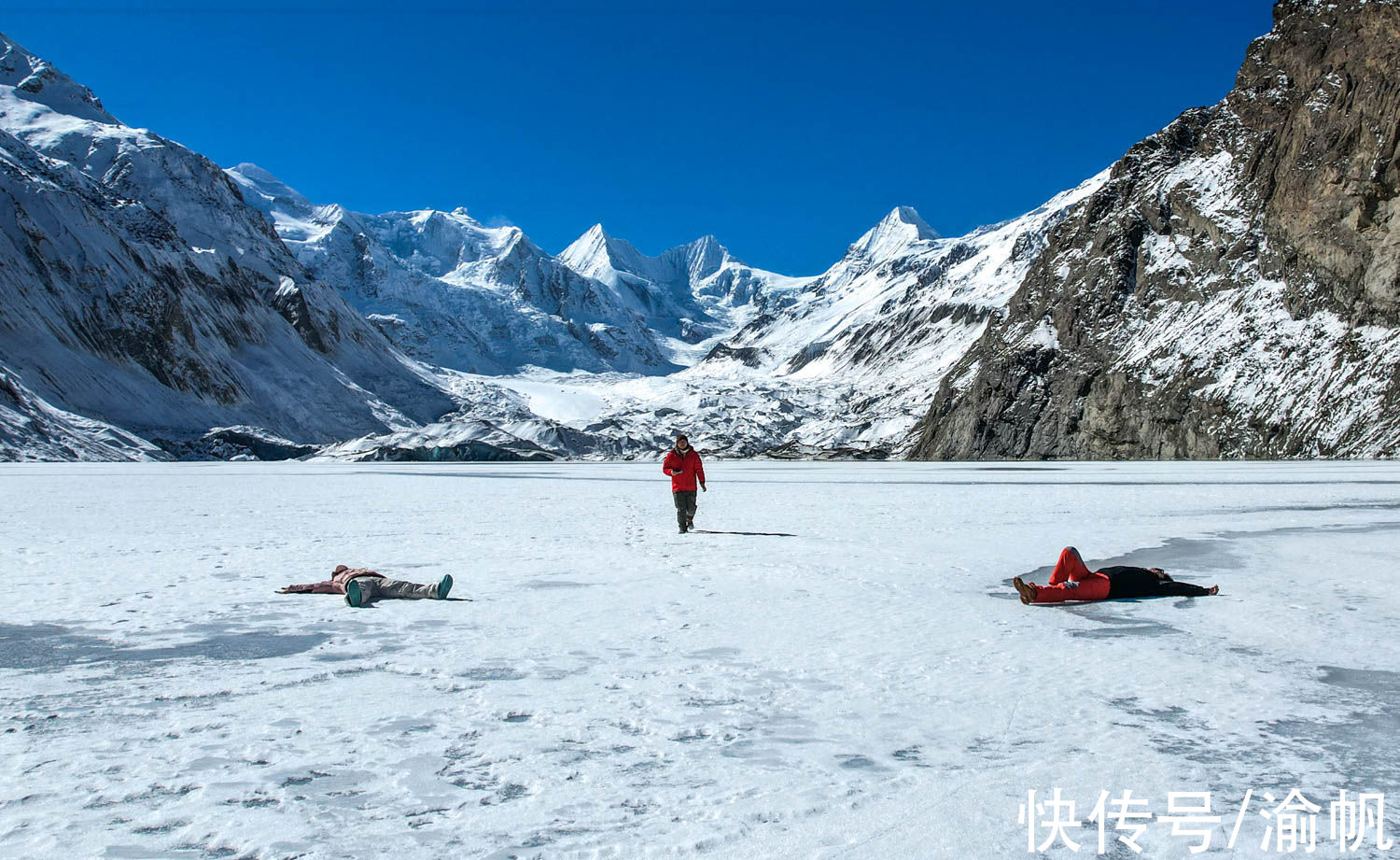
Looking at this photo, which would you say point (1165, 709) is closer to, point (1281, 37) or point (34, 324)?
point (1281, 37)

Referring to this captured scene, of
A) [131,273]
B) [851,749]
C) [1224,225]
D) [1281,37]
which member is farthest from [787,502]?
[131,273]

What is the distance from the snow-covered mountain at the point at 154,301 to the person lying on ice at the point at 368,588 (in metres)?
86.1

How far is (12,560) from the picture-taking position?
14352 millimetres

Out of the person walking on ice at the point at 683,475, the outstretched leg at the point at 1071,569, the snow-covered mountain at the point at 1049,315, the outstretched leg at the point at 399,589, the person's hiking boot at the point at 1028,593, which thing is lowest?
the outstretched leg at the point at 399,589

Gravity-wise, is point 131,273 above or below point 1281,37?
below

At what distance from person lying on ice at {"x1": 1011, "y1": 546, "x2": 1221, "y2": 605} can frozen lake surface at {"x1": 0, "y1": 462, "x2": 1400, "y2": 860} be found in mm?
243

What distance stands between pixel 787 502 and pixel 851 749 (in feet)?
75.9

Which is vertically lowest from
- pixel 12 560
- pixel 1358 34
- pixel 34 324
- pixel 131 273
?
pixel 12 560

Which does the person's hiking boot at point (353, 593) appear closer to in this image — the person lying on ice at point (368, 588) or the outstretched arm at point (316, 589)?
the person lying on ice at point (368, 588)

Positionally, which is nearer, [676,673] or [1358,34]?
[676,673]

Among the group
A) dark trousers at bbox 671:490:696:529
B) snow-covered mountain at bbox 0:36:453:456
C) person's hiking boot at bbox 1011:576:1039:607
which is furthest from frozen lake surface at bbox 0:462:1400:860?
snow-covered mountain at bbox 0:36:453:456

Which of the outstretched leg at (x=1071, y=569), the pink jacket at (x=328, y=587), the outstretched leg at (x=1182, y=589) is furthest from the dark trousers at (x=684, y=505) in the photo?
the outstretched leg at (x=1182, y=589)

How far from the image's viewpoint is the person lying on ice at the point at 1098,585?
10828 mm

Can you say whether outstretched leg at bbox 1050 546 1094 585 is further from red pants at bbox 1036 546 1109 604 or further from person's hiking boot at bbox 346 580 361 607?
person's hiking boot at bbox 346 580 361 607
